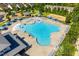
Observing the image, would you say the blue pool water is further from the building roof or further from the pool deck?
the building roof

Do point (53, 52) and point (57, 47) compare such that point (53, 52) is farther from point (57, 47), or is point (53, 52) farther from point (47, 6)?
point (47, 6)

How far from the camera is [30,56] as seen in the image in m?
3.41

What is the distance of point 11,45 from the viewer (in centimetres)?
343

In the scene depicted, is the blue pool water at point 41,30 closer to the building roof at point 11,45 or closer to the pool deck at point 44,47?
the pool deck at point 44,47

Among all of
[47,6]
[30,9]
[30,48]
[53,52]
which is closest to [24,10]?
[30,9]

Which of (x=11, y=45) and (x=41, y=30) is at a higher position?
(x=41, y=30)

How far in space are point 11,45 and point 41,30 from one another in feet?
1.97

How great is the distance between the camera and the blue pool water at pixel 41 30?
139 inches

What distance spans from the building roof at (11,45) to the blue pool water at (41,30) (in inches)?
9.3

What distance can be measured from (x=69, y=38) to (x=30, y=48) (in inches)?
27.8

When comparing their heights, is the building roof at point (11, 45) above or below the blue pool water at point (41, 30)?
below

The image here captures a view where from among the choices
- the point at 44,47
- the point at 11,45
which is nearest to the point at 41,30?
the point at 44,47

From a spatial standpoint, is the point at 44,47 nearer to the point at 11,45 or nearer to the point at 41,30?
the point at 41,30

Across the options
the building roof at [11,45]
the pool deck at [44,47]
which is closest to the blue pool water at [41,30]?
the pool deck at [44,47]
